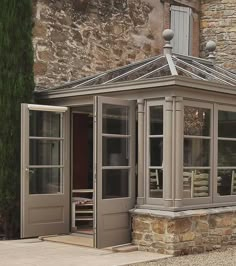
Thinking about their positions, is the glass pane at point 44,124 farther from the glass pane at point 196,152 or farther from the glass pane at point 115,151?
the glass pane at point 196,152

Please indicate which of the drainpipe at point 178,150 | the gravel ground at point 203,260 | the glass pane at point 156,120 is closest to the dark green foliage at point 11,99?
the glass pane at point 156,120

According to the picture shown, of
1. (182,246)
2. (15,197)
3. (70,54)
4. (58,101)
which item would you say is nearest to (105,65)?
(70,54)

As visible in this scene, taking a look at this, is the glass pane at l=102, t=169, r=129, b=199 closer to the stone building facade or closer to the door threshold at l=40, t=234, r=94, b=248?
the door threshold at l=40, t=234, r=94, b=248

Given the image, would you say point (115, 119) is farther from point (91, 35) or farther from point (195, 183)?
point (91, 35)

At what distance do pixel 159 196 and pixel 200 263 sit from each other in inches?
50.6

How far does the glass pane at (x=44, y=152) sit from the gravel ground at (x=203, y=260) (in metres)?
2.96

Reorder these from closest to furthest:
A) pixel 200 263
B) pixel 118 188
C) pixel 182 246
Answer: pixel 200 263 < pixel 182 246 < pixel 118 188

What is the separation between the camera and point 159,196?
334 inches

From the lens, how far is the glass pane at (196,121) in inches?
336

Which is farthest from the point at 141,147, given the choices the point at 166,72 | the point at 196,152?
the point at 166,72

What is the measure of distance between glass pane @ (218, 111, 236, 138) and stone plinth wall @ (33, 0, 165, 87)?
158 inches

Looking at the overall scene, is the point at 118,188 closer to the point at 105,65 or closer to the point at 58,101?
the point at 58,101

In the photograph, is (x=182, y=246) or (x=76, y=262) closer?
(x=76, y=262)

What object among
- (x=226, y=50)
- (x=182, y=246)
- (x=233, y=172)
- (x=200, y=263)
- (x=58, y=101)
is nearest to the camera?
(x=200, y=263)
